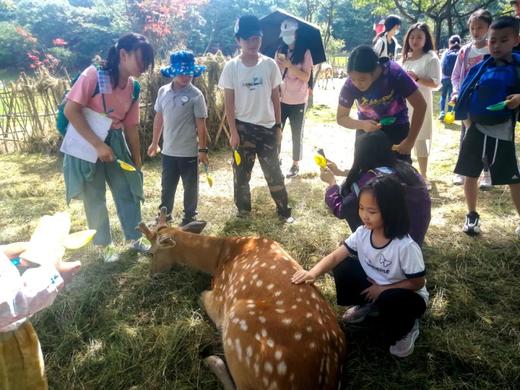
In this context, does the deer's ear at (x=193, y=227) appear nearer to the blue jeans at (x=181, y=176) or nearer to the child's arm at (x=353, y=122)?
the blue jeans at (x=181, y=176)

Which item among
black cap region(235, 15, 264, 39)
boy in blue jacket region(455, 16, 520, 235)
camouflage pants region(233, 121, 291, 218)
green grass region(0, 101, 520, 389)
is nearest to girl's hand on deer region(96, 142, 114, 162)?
green grass region(0, 101, 520, 389)

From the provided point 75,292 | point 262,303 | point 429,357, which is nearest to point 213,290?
point 262,303

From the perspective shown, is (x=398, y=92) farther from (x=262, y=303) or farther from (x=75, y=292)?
(x=75, y=292)

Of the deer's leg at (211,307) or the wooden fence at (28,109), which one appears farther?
the wooden fence at (28,109)

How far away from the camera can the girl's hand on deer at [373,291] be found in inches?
91.4

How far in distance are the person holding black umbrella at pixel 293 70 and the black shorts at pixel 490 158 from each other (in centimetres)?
234

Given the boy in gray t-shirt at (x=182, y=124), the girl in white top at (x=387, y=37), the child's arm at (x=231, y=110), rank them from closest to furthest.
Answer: the boy in gray t-shirt at (x=182, y=124) → the child's arm at (x=231, y=110) → the girl in white top at (x=387, y=37)

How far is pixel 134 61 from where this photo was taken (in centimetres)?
298

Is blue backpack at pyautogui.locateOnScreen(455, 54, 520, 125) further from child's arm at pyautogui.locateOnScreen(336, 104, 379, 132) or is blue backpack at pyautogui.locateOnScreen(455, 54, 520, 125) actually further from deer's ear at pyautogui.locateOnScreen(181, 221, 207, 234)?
deer's ear at pyautogui.locateOnScreen(181, 221, 207, 234)

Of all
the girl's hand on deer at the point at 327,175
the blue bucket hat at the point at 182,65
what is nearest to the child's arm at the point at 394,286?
the girl's hand on deer at the point at 327,175

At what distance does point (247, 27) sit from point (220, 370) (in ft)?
9.36

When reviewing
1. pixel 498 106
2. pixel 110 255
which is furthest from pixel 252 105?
pixel 498 106

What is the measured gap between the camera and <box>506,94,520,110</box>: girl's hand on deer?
3.25m

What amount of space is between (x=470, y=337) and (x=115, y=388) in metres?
2.18
